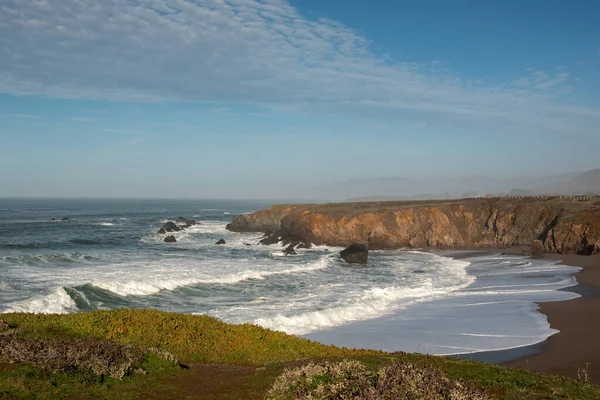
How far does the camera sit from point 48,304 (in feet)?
92.6

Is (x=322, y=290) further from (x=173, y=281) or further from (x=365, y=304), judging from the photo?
(x=173, y=281)

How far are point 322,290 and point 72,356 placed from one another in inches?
983

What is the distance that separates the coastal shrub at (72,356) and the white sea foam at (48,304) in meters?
17.2

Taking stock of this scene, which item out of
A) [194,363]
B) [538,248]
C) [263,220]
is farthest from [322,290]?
[263,220]

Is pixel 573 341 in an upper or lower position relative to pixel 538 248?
lower

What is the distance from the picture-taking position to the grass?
9.92 m

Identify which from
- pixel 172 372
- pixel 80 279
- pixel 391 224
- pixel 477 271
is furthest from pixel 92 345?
pixel 391 224

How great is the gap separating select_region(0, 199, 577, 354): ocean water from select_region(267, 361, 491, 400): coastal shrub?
452 inches

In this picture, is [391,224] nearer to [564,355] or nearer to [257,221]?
[257,221]

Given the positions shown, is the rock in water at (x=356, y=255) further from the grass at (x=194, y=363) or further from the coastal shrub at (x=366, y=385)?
the coastal shrub at (x=366, y=385)

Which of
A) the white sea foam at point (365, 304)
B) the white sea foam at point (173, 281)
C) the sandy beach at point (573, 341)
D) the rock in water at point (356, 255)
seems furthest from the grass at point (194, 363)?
the rock in water at point (356, 255)

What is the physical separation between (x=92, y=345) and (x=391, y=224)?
57.1m

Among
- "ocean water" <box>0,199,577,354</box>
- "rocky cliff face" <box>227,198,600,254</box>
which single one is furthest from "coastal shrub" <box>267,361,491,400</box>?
"rocky cliff face" <box>227,198,600,254</box>

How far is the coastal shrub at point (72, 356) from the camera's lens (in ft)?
34.7
